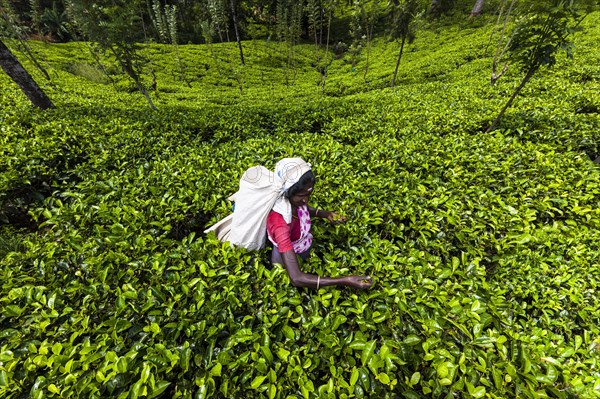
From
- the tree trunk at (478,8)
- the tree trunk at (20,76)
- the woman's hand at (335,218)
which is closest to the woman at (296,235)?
the woman's hand at (335,218)

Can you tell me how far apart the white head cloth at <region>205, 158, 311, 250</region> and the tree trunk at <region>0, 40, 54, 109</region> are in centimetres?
755

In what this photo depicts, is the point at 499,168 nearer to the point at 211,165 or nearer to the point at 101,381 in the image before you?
the point at 211,165

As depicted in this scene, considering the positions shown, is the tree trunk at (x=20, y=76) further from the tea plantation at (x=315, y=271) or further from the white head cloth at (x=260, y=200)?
the white head cloth at (x=260, y=200)

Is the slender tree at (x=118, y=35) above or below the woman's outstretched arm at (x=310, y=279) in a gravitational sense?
above

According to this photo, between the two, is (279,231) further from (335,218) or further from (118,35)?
(118,35)

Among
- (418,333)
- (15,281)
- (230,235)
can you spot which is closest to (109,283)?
(15,281)

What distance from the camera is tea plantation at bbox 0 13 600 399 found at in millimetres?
1822

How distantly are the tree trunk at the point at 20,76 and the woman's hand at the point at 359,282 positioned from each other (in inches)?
346

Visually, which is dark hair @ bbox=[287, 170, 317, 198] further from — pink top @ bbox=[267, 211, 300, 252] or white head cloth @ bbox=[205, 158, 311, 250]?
pink top @ bbox=[267, 211, 300, 252]

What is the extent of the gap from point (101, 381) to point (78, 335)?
55 centimetres

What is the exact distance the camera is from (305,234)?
2.79 meters

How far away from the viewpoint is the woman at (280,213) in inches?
88.9

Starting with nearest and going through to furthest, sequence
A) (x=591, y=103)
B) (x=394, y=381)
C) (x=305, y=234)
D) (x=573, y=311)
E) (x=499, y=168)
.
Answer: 1. (x=394, y=381)
2. (x=573, y=311)
3. (x=305, y=234)
4. (x=499, y=168)
5. (x=591, y=103)

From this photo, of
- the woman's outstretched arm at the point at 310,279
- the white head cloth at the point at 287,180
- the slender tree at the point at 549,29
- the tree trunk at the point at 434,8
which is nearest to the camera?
the woman's outstretched arm at the point at 310,279
